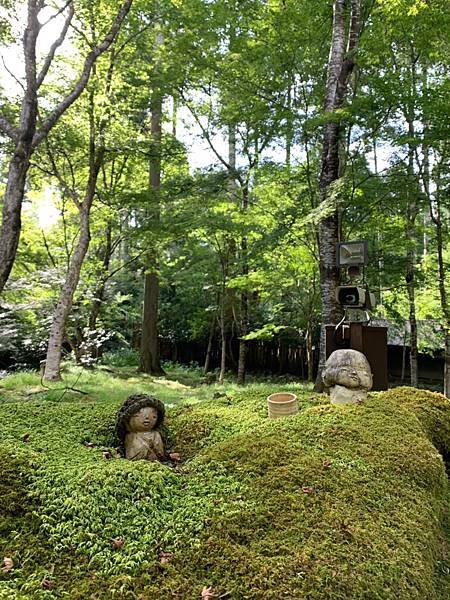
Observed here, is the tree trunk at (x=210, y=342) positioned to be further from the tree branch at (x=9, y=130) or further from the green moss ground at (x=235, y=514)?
the green moss ground at (x=235, y=514)

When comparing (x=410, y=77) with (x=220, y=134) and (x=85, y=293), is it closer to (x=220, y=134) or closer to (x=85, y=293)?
(x=220, y=134)

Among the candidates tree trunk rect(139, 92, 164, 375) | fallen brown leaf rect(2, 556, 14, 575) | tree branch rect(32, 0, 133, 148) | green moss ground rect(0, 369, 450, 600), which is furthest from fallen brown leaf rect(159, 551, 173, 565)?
tree trunk rect(139, 92, 164, 375)

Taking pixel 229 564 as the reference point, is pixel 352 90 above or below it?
above

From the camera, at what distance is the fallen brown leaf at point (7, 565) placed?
4.53 feet

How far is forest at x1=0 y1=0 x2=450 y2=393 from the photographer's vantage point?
4.84 m

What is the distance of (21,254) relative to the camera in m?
8.99

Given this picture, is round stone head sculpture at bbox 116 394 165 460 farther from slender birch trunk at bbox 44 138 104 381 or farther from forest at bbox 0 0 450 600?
slender birch trunk at bbox 44 138 104 381

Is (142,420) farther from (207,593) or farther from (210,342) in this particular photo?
(210,342)

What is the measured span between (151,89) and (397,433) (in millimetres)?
6955

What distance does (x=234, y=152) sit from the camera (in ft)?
28.3

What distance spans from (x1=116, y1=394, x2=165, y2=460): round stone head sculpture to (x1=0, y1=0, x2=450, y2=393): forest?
2535mm

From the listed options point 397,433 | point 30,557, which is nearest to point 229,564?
point 30,557

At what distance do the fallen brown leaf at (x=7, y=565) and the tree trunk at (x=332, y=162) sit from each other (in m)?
3.66

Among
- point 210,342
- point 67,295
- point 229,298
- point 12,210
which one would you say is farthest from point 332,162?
point 210,342
